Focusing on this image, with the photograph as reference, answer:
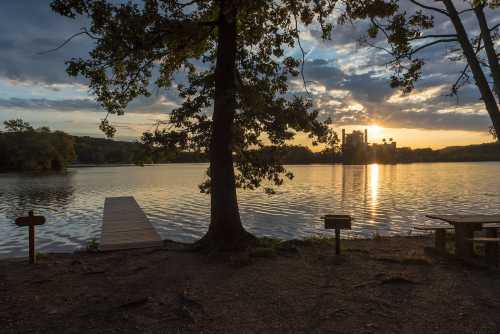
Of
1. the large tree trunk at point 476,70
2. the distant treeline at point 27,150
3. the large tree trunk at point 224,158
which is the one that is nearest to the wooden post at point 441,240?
the large tree trunk at point 476,70

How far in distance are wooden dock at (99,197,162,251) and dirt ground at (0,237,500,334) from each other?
128cm

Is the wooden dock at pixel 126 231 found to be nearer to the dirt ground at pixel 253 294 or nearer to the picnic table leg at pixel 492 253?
the dirt ground at pixel 253 294

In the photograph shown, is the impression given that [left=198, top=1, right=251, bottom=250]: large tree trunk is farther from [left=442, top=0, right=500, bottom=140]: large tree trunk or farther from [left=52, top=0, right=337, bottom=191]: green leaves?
[left=442, top=0, right=500, bottom=140]: large tree trunk

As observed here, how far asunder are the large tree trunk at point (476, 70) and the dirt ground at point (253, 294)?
391 cm

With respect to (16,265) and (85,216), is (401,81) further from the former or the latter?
(85,216)

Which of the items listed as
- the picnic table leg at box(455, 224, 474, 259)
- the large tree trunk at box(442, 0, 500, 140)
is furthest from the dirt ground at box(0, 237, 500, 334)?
the large tree trunk at box(442, 0, 500, 140)

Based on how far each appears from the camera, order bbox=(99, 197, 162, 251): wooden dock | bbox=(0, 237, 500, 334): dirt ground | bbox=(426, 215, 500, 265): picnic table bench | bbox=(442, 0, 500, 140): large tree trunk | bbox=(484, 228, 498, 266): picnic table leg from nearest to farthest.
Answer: bbox=(0, 237, 500, 334): dirt ground < bbox=(484, 228, 498, 266): picnic table leg < bbox=(426, 215, 500, 265): picnic table bench < bbox=(442, 0, 500, 140): large tree trunk < bbox=(99, 197, 162, 251): wooden dock

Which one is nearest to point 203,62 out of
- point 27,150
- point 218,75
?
point 218,75

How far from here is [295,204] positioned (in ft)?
92.4

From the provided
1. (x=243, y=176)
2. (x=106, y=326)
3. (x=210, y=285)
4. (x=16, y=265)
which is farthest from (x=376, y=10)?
(x=16, y=265)

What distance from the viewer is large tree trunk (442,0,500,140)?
932cm

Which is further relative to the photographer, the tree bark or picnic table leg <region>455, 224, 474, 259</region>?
the tree bark

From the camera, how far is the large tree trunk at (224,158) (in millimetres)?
10289

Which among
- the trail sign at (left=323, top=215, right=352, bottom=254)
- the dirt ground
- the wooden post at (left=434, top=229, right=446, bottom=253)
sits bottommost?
the dirt ground
